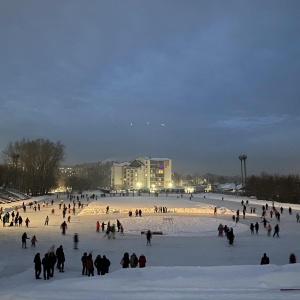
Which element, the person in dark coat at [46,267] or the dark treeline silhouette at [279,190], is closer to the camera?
the person in dark coat at [46,267]

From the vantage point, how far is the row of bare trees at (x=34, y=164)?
90938 mm

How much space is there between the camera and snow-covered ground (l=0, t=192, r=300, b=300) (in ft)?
31.4

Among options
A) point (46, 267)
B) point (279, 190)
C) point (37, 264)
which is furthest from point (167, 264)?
point (279, 190)

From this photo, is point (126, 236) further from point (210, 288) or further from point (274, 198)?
point (274, 198)

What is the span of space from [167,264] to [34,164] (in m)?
84.5

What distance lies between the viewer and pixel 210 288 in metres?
9.78

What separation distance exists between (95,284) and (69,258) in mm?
7197

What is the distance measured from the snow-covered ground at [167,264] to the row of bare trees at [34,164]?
62.6 m

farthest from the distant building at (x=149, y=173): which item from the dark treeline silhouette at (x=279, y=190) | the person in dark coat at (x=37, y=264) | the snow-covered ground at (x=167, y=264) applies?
the person in dark coat at (x=37, y=264)

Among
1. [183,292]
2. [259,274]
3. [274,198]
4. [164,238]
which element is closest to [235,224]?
[164,238]

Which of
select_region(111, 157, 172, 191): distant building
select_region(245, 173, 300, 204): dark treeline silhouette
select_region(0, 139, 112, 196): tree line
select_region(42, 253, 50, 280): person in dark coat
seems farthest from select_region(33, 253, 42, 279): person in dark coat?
select_region(111, 157, 172, 191): distant building

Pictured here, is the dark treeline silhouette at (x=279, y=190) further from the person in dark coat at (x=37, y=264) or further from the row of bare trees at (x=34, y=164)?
the person in dark coat at (x=37, y=264)

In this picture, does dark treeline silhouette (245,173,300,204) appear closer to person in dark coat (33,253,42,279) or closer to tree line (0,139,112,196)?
tree line (0,139,112,196)

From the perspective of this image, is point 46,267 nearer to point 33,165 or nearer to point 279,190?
point 279,190
